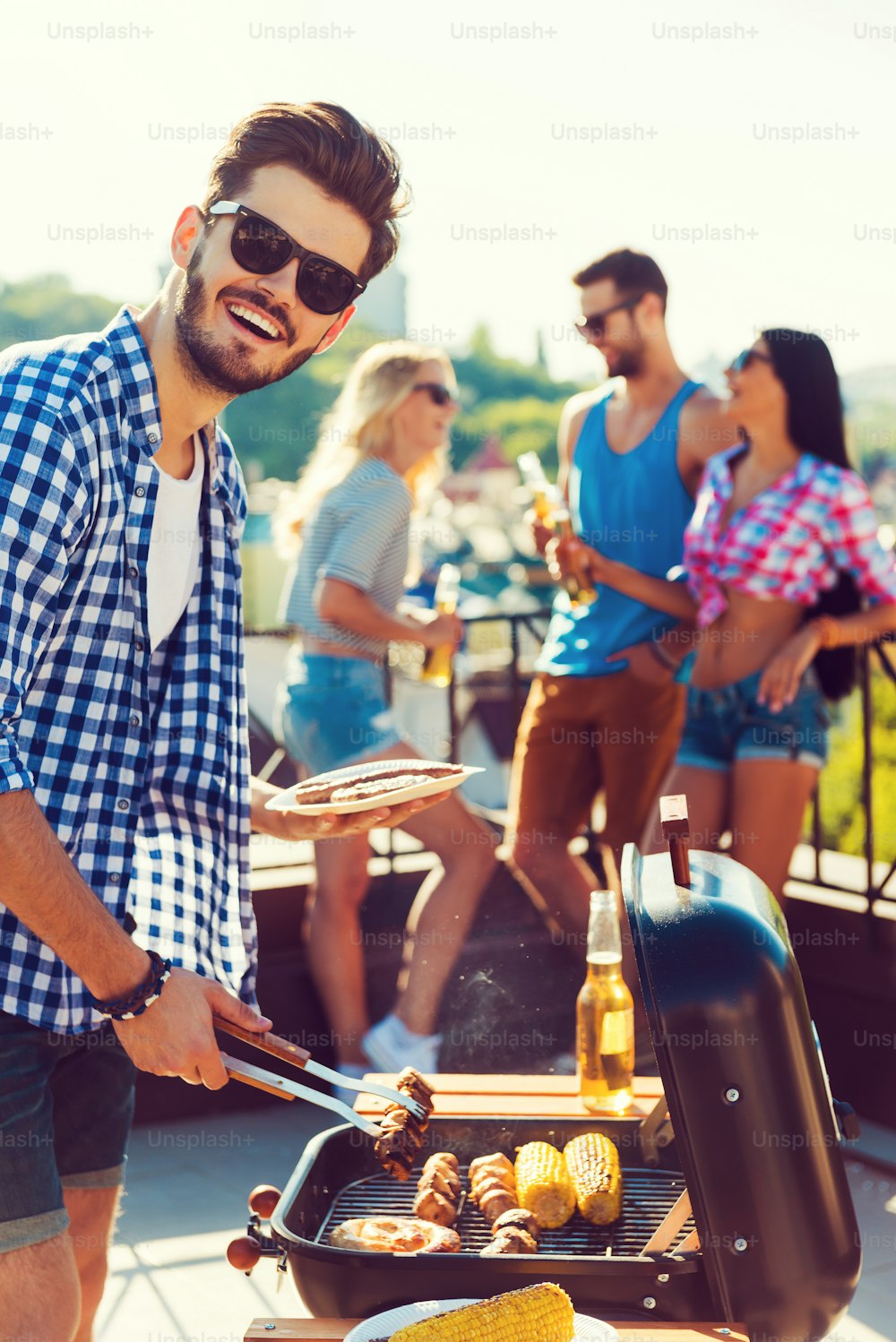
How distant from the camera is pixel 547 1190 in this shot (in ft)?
7.13

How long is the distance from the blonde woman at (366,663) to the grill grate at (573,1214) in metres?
1.80

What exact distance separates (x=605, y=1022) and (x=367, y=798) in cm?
77

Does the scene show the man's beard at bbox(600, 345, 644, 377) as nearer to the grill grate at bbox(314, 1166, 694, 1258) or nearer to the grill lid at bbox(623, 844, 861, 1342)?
the grill grate at bbox(314, 1166, 694, 1258)

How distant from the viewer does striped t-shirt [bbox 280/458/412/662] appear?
4.39 m

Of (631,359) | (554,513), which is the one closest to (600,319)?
(631,359)

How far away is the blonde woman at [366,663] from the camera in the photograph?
4.29m

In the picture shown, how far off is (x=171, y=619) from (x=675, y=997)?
104 cm

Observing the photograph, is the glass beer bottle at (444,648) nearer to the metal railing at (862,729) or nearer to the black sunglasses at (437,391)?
the metal railing at (862,729)

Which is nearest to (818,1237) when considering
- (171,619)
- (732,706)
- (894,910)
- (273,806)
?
(273,806)

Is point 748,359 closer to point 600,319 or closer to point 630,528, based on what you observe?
point 600,319

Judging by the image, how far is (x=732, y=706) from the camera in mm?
4031

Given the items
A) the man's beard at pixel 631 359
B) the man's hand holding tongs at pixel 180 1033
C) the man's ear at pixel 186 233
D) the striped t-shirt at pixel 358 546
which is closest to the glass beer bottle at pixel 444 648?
the striped t-shirt at pixel 358 546

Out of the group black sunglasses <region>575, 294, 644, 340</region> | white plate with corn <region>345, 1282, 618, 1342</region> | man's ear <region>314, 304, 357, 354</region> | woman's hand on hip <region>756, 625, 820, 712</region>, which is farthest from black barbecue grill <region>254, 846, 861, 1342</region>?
black sunglasses <region>575, 294, 644, 340</region>

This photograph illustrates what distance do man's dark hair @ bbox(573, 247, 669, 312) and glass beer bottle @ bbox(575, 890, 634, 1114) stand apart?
2391 millimetres
